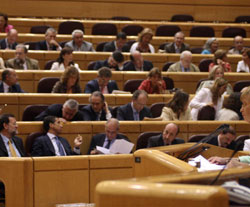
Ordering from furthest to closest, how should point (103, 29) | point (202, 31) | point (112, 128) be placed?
point (202, 31)
point (103, 29)
point (112, 128)

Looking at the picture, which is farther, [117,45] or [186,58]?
[117,45]

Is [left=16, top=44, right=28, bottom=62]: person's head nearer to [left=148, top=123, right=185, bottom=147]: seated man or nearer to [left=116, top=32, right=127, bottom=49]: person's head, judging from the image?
[left=116, top=32, right=127, bottom=49]: person's head

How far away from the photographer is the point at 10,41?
20.9ft

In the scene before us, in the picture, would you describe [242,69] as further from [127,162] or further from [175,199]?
[175,199]

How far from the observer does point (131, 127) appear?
450 cm

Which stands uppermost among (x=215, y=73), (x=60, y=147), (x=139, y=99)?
(x=215, y=73)

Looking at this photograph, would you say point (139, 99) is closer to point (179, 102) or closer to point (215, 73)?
point (179, 102)

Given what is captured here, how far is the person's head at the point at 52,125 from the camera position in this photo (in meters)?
4.15

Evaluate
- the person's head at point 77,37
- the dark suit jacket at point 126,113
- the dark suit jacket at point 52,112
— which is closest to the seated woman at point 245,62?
the person's head at point 77,37

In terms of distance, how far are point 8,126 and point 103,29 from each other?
363cm

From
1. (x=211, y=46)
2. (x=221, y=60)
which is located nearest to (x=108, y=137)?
(x=221, y=60)

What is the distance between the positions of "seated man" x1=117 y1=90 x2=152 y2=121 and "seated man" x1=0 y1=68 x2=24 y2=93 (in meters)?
0.98

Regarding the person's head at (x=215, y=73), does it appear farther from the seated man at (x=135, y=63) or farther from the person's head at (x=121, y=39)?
the person's head at (x=121, y=39)

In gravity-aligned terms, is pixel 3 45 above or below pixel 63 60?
above
